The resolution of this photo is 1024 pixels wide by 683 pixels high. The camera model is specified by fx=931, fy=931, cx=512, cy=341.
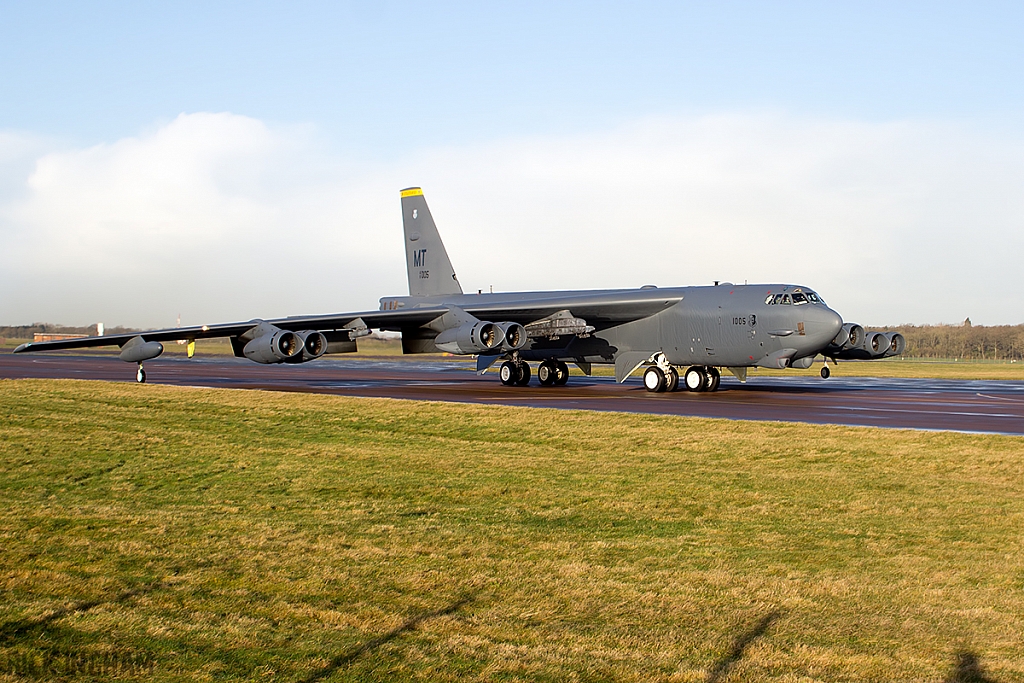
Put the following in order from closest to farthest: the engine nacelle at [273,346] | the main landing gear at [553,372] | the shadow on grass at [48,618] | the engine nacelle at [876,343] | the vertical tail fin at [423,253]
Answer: the shadow on grass at [48,618], the engine nacelle at [273,346], the engine nacelle at [876,343], the main landing gear at [553,372], the vertical tail fin at [423,253]

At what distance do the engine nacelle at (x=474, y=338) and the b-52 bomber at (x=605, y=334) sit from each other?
34mm

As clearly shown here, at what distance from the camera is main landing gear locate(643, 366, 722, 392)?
96.3ft

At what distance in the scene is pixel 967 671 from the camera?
5.08 meters

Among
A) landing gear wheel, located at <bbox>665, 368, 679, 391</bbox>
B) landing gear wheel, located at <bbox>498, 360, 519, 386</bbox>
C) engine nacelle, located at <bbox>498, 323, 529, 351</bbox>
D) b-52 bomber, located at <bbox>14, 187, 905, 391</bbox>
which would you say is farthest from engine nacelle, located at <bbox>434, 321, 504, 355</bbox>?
landing gear wheel, located at <bbox>665, 368, 679, 391</bbox>

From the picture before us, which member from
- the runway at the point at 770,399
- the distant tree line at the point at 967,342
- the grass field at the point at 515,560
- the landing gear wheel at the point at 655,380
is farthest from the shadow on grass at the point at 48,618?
the distant tree line at the point at 967,342

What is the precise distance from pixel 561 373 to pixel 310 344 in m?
8.84

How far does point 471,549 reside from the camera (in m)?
7.96

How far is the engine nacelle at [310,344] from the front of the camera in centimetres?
2921

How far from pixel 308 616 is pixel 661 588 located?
2513 millimetres

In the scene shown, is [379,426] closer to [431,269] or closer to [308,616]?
[308,616]

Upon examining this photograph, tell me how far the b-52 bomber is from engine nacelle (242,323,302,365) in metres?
0.03

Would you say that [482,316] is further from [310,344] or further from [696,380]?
[696,380]

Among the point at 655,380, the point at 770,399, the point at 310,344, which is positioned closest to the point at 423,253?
the point at 310,344

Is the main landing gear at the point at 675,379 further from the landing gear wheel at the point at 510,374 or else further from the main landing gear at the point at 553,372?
the landing gear wheel at the point at 510,374
